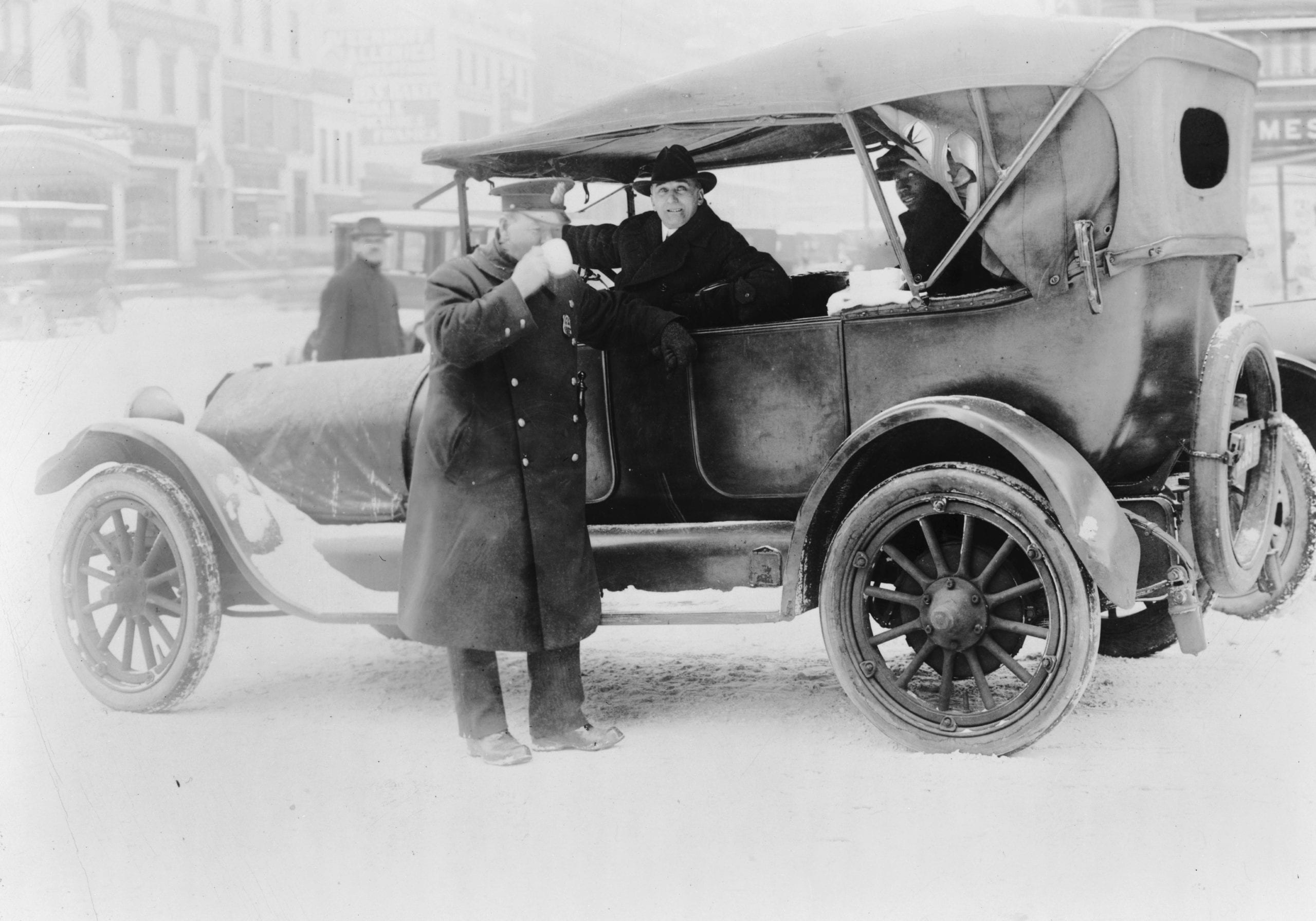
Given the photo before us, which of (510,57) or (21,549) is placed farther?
(510,57)

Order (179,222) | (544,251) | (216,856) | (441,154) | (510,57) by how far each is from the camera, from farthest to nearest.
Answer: (510,57)
(179,222)
(441,154)
(544,251)
(216,856)

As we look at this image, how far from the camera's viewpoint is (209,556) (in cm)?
434

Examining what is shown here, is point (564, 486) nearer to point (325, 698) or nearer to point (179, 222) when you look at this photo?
point (325, 698)

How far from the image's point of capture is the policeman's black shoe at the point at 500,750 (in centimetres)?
363

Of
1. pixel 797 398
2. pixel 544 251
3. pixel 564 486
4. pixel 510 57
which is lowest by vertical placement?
pixel 564 486

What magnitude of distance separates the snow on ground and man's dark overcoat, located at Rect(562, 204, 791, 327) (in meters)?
1.44

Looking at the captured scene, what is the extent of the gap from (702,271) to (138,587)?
246cm

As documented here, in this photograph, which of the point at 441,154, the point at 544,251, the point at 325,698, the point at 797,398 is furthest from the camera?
the point at 325,698

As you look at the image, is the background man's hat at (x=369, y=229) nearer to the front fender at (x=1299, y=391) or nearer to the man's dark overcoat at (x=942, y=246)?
the man's dark overcoat at (x=942, y=246)

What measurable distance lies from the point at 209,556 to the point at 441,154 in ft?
5.69

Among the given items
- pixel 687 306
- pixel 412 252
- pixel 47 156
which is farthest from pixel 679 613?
pixel 412 252

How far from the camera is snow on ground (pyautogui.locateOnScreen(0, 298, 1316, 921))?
265 cm

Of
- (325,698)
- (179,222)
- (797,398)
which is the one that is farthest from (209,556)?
(179,222)

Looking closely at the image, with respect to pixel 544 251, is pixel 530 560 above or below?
below
